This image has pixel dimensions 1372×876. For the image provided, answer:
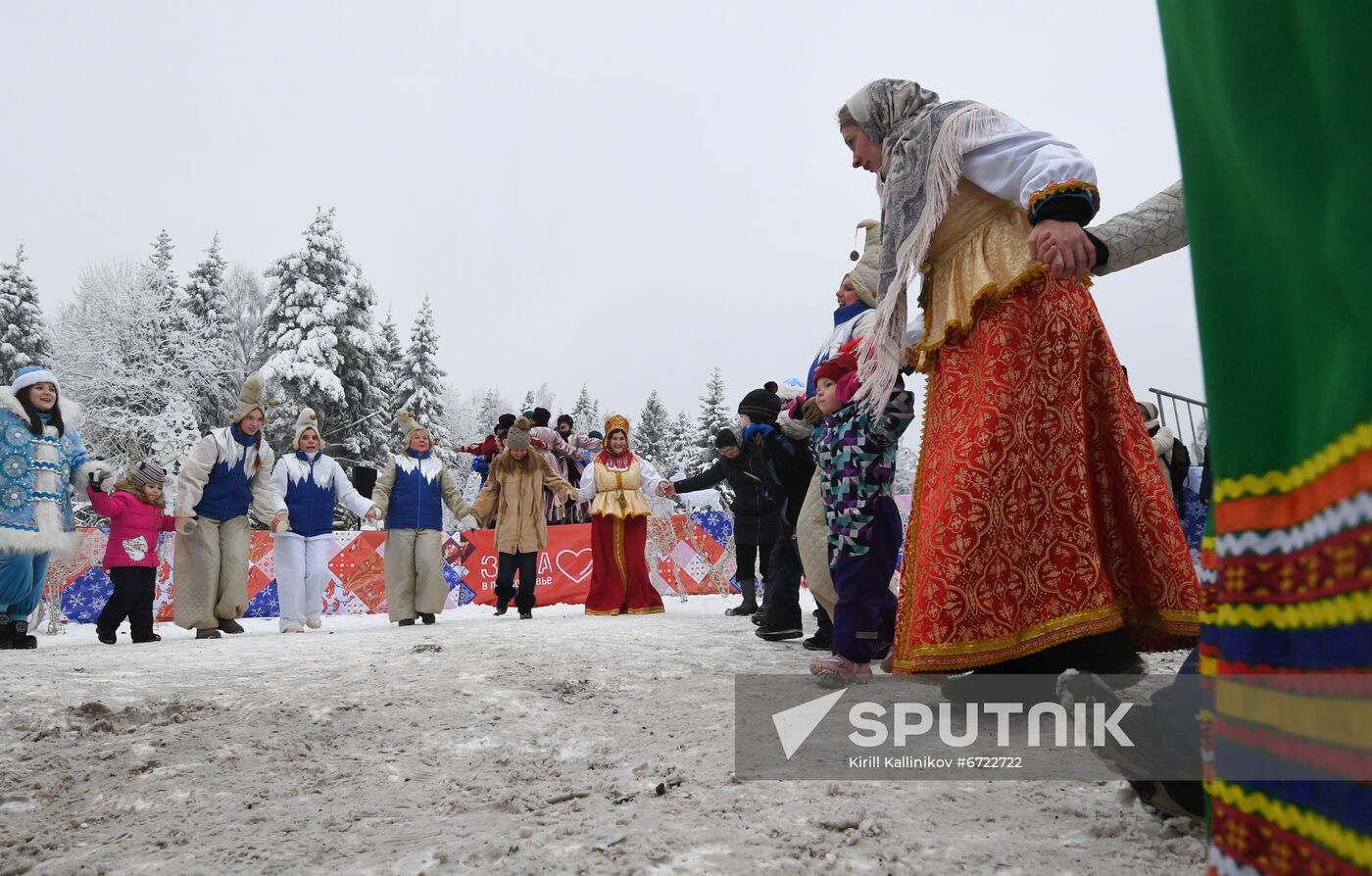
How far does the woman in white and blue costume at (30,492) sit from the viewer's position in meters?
6.00

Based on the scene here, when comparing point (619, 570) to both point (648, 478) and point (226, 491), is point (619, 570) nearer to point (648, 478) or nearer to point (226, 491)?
point (648, 478)

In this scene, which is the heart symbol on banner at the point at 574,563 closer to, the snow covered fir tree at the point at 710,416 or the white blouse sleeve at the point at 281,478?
the white blouse sleeve at the point at 281,478

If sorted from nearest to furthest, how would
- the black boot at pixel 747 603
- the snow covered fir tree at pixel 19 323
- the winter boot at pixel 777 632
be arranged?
the winter boot at pixel 777 632 → the black boot at pixel 747 603 → the snow covered fir tree at pixel 19 323

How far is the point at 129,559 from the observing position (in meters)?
7.00

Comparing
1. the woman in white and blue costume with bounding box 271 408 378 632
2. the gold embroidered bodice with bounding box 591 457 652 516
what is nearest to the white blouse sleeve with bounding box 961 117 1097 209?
the gold embroidered bodice with bounding box 591 457 652 516

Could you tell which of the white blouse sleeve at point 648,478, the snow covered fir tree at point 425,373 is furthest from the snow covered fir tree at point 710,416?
the white blouse sleeve at point 648,478

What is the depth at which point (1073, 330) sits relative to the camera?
2.40m

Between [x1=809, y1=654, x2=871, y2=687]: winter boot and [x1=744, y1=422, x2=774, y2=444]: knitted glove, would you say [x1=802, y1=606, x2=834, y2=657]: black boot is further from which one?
[x1=809, y1=654, x2=871, y2=687]: winter boot

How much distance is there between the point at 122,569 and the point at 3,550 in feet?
3.43

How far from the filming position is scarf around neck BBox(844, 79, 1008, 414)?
2596 millimetres

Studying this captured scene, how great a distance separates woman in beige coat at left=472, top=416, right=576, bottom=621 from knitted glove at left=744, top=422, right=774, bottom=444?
3441mm

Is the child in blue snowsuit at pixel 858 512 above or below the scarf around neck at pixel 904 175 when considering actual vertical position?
below

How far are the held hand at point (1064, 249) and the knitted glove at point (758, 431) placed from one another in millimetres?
3500

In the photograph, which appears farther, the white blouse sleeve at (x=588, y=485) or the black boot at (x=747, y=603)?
the white blouse sleeve at (x=588, y=485)
